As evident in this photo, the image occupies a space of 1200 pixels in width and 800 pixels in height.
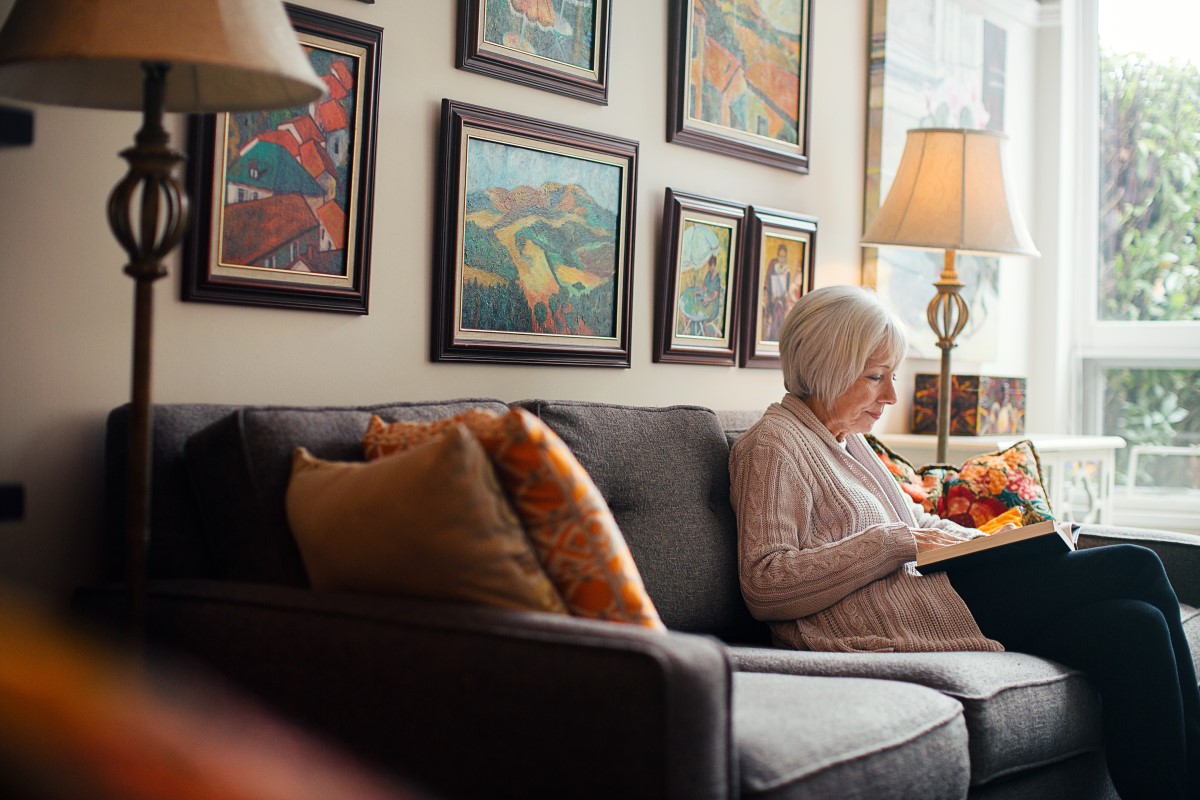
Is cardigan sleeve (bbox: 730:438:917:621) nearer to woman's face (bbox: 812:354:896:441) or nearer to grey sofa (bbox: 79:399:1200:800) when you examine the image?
grey sofa (bbox: 79:399:1200:800)

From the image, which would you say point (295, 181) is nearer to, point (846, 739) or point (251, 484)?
point (251, 484)

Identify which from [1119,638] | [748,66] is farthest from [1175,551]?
[748,66]

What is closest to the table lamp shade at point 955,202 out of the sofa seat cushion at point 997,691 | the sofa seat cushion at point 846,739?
the sofa seat cushion at point 997,691

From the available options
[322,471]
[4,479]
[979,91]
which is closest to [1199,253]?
[979,91]

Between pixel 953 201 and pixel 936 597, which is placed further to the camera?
pixel 953 201

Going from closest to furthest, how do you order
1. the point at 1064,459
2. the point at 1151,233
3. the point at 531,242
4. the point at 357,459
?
the point at 357,459 < the point at 531,242 < the point at 1064,459 < the point at 1151,233

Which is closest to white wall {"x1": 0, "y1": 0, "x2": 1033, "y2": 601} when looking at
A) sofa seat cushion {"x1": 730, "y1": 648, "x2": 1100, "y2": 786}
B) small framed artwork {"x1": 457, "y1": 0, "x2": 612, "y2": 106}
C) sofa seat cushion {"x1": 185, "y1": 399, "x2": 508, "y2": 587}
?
small framed artwork {"x1": 457, "y1": 0, "x2": 612, "y2": 106}

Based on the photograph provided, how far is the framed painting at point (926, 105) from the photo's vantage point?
3799mm

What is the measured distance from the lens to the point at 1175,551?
2725 mm

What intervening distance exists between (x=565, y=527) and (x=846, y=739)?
466mm

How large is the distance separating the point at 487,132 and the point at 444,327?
426 mm

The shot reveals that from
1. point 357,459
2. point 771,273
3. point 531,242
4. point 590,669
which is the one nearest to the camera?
point 590,669

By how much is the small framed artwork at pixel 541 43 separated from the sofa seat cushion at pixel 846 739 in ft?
4.56

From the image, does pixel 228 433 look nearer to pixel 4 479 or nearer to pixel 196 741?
pixel 4 479
